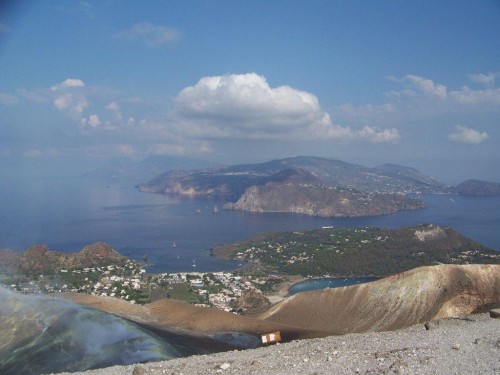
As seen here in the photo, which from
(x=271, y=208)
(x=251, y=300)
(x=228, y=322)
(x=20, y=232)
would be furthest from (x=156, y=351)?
(x=271, y=208)

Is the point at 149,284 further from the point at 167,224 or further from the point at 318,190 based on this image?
the point at 318,190

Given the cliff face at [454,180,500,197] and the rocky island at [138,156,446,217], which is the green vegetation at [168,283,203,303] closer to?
the rocky island at [138,156,446,217]

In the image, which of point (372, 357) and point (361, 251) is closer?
point (372, 357)

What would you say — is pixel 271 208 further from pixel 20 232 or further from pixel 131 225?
pixel 20 232

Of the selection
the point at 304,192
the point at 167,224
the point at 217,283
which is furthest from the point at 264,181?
the point at 217,283

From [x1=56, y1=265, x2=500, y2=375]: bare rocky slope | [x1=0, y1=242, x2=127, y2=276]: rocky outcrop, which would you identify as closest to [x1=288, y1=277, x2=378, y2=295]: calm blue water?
[x1=0, y1=242, x2=127, y2=276]: rocky outcrop

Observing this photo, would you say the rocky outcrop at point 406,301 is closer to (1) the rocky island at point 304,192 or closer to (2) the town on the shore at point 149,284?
(2) the town on the shore at point 149,284

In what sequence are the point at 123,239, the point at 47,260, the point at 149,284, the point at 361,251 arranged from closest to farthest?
the point at 149,284, the point at 47,260, the point at 361,251, the point at 123,239

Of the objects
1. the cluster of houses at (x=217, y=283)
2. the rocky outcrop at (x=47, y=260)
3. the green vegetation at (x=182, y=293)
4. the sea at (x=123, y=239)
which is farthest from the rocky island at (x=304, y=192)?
the green vegetation at (x=182, y=293)
